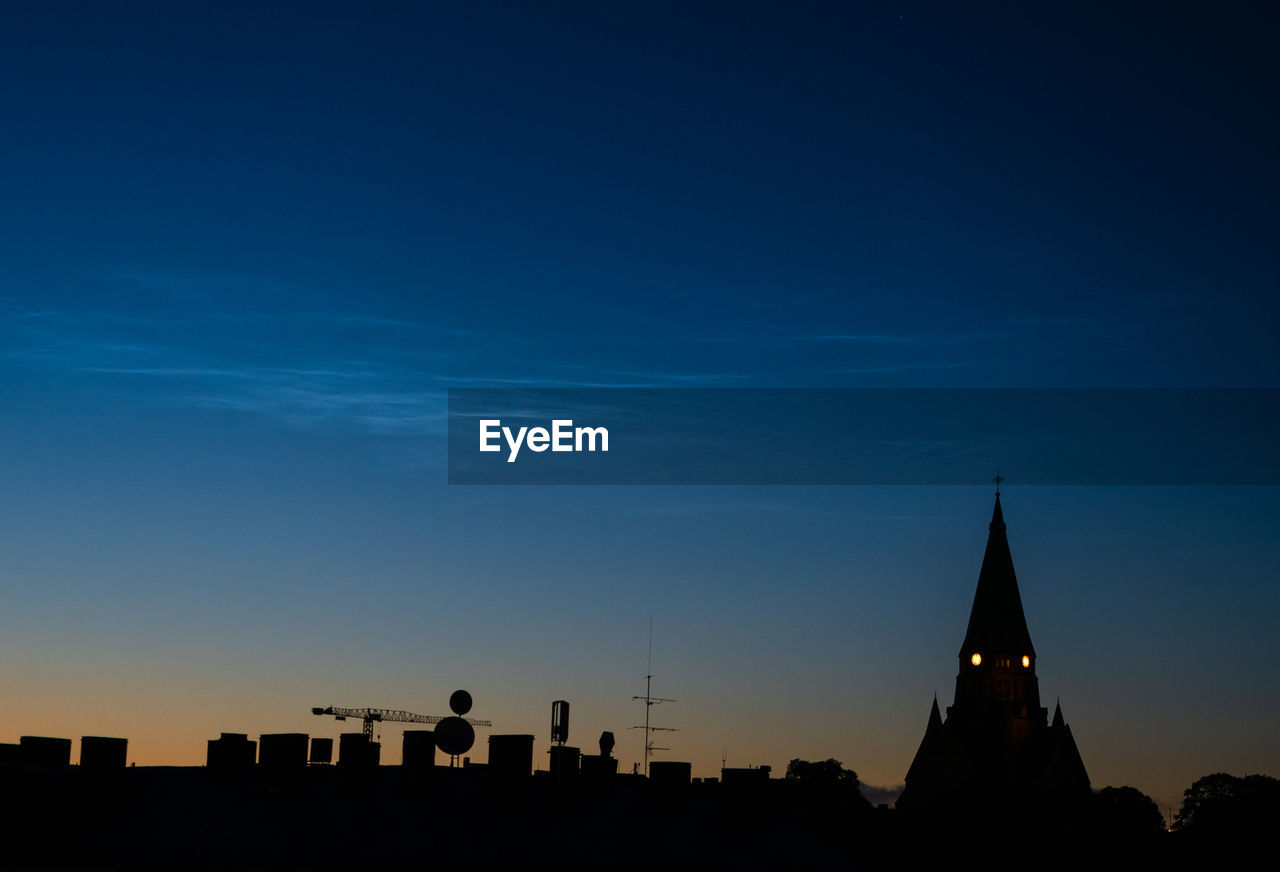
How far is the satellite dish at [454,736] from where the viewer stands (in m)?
57.0

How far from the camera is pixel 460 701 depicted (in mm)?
58438

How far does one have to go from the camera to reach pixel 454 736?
188ft

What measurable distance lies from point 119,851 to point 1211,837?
167 meters

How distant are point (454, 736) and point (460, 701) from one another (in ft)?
4.86

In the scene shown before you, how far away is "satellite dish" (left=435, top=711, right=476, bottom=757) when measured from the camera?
187 feet

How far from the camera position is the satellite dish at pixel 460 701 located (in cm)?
5812

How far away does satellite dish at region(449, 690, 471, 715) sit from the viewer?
58.1 metres

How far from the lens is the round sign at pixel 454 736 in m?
57.0

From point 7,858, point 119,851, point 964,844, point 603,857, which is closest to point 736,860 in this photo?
point 603,857

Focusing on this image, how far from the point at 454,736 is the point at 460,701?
1.48 metres

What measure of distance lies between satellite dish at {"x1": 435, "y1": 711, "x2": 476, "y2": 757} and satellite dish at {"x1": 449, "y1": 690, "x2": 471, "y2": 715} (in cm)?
49

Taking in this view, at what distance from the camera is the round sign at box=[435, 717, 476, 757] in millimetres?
57000

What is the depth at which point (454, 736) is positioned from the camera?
5738cm

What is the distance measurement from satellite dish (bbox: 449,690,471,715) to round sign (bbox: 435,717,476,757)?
49cm
